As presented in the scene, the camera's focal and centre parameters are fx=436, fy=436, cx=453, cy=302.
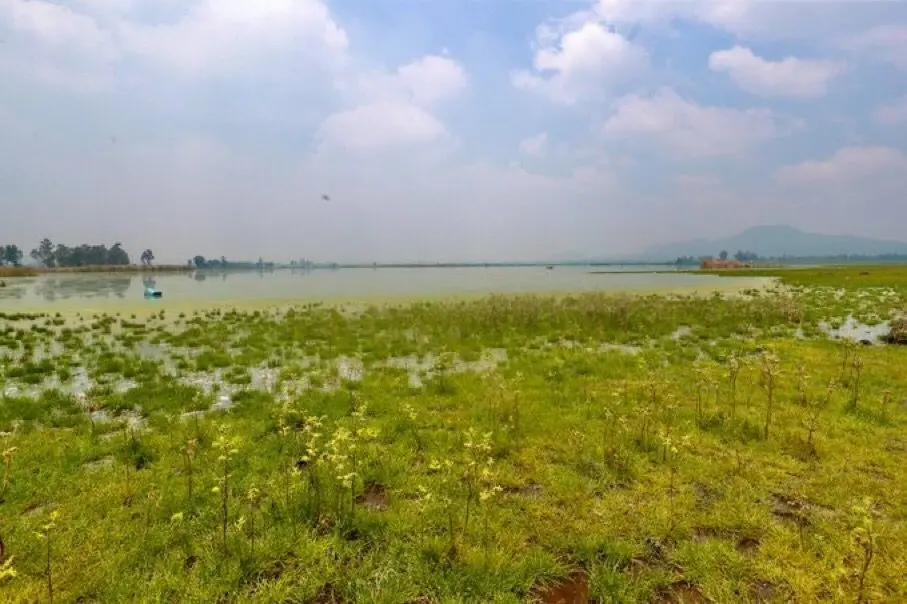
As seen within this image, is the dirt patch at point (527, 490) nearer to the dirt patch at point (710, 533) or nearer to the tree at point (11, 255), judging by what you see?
the dirt patch at point (710, 533)

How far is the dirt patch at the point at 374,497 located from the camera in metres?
6.05

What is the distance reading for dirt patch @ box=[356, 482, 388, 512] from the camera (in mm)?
6051

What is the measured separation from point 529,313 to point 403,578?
1954 centimetres

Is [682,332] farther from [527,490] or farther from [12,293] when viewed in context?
[12,293]

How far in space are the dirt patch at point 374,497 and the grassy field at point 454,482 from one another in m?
0.05

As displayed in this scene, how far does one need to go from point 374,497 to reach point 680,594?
3.92m

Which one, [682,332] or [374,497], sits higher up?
[682,332]

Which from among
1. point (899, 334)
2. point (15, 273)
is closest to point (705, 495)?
point (899, 334)

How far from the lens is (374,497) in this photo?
6289 millimetres

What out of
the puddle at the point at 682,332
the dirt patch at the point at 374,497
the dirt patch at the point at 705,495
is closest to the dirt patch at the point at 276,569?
the dirt patch at the point at 374,497

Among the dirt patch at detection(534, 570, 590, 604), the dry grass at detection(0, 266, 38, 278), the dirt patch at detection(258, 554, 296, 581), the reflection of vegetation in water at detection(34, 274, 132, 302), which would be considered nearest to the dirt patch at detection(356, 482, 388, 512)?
the dirt patch at detection(258, 554, 296, 581)

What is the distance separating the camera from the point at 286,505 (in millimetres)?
5730

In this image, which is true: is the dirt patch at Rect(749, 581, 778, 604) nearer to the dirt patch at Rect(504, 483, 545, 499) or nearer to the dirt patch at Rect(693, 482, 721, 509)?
the dirt patch at Rect(693, 482, 721, 509)

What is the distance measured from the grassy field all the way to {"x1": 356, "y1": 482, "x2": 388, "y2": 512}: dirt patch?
0.17 ft
